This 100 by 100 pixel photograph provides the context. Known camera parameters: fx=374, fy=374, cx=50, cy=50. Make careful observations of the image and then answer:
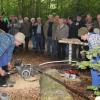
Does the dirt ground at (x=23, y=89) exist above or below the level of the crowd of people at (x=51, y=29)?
below

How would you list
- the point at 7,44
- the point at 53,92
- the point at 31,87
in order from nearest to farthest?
the point at 53,92, the point at 7,44, the point at 31,87

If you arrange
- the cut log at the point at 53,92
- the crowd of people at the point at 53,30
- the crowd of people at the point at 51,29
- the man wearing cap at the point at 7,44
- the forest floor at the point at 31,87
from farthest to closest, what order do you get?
the crowd of people at the point at 51,29 < the crowd of people at the point at 53,30 < the forest floor at the point at 31,87 < the man wearing cap at the point at 7,44 < the cut log at the point at 53,92

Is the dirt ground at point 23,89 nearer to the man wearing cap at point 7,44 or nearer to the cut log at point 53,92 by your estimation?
the cut log at point 53,92

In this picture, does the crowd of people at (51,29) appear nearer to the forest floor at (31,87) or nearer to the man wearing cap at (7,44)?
the forest floor at (31,87)

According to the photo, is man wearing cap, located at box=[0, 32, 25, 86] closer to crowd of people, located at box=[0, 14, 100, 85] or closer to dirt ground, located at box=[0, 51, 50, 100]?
crowd of people, located at box=[0, 14, 100, 85]

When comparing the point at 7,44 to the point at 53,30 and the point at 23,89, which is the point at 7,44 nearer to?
the point at 23,89

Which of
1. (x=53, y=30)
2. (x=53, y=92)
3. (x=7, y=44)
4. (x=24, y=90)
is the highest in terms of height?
(x=7, y=44)

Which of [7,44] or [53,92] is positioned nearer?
[53,92]

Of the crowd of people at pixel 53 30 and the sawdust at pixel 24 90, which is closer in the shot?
the sawdust at pixel 24 90

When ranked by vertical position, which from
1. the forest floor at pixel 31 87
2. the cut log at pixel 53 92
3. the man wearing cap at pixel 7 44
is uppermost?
the man wearing cap at pixel 7 44

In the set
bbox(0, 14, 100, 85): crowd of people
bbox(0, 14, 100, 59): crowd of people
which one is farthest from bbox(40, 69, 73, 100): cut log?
bbox(0, 14, 100, 59): crowd of people

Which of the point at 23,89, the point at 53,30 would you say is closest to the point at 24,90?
the point at 23,89

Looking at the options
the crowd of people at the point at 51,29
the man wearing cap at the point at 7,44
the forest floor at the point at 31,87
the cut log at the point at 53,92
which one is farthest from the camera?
the crowd of people at the point at 51,29

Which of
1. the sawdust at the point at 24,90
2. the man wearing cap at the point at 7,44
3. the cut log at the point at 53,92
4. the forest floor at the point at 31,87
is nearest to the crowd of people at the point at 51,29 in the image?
the forest floor at the point at 31,87
